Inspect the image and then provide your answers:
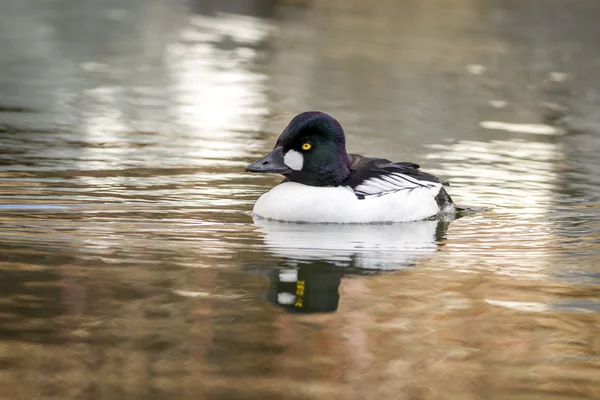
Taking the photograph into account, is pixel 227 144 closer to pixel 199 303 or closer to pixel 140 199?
pixel 140 199

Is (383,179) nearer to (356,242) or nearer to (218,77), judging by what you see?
(356,242)

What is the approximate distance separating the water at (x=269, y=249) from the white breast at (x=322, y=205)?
12cm

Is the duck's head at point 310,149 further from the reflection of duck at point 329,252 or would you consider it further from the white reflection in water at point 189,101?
the white reflection in water at point 189,101

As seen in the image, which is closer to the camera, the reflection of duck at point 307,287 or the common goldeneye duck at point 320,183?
the reflection of duck at point 307,287

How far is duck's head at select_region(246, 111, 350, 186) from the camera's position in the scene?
31.7 feet

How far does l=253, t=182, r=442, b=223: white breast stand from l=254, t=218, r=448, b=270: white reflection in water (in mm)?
61

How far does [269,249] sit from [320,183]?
1.23 meters

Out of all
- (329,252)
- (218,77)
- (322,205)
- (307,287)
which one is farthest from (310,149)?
(218,77)

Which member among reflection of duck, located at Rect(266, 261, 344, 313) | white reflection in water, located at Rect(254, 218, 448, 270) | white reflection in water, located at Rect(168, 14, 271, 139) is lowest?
white reflection in water, located at Rect(168, 14, 271, 139)

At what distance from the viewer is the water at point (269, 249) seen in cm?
602

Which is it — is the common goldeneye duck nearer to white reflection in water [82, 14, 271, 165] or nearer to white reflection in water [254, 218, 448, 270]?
white reflection in water [254, 218, 448, 270]

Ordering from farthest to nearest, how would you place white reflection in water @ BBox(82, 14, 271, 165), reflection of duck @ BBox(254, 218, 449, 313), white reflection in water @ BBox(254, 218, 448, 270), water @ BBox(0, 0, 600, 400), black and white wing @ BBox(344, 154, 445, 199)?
1. white reflection in water @ BBox(82, 14, 271, 165)
2. black and white wing @ BBox(344, 154, 445, 199)
3. white reflection in water @ BBox(254, 218, 448, 270)
4. reflection of duck @ BBox(254, 218, 449, 313)
5. water @ BBox(0, 0, 600, 400)

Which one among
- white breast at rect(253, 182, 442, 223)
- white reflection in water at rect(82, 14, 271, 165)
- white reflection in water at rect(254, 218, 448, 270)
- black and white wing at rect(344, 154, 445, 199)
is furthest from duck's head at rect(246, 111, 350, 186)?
white reflection in water at rect(82, 14, 271, 165)

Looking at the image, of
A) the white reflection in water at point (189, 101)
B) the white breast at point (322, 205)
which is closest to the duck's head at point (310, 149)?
the white breast at point (322, 205)
